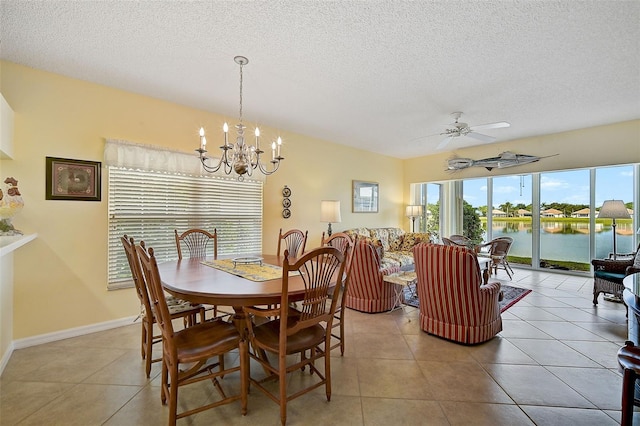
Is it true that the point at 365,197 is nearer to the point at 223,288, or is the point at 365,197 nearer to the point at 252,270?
the point at 252,270

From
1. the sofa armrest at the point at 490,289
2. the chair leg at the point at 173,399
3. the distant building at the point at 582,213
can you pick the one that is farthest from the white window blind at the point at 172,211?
the distant building at the point at 582,213

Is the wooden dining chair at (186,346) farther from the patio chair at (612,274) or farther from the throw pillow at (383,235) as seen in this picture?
the patio chair at (612,274)

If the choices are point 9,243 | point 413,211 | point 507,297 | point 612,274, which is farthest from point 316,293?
point 413,211

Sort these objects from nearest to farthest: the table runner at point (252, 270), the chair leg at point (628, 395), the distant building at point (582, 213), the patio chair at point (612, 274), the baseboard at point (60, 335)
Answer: the chair leg at point (628, 395) → the table runner at point (252, 270) → the baseboard at point (60, 335) → the patio chair at point (612, 274) → the distant building at point (582, 213)

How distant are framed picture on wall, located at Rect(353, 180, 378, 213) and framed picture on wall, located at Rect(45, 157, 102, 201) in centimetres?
436

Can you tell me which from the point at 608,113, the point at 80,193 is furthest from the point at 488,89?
the point at 80,193

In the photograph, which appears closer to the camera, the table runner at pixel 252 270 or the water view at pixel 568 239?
the table runner at pixel 252 270

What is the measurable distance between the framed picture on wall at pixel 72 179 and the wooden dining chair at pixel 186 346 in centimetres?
192

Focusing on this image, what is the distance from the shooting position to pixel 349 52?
8.13 ft

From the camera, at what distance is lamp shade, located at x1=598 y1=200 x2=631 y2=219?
421cm

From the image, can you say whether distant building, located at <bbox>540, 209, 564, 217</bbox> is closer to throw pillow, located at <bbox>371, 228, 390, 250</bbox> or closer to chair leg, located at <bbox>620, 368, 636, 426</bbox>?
throw pillow, located at <bbox>371, 228, 390, 250</bbox>

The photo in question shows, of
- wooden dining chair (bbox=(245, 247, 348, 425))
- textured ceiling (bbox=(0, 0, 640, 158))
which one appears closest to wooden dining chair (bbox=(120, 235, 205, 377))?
wooden dining chair (bbox=(245, 247, 348, 425))

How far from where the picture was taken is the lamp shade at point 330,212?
4.82 metres

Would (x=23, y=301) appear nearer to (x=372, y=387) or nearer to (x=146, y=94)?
(x=146, y=94)
